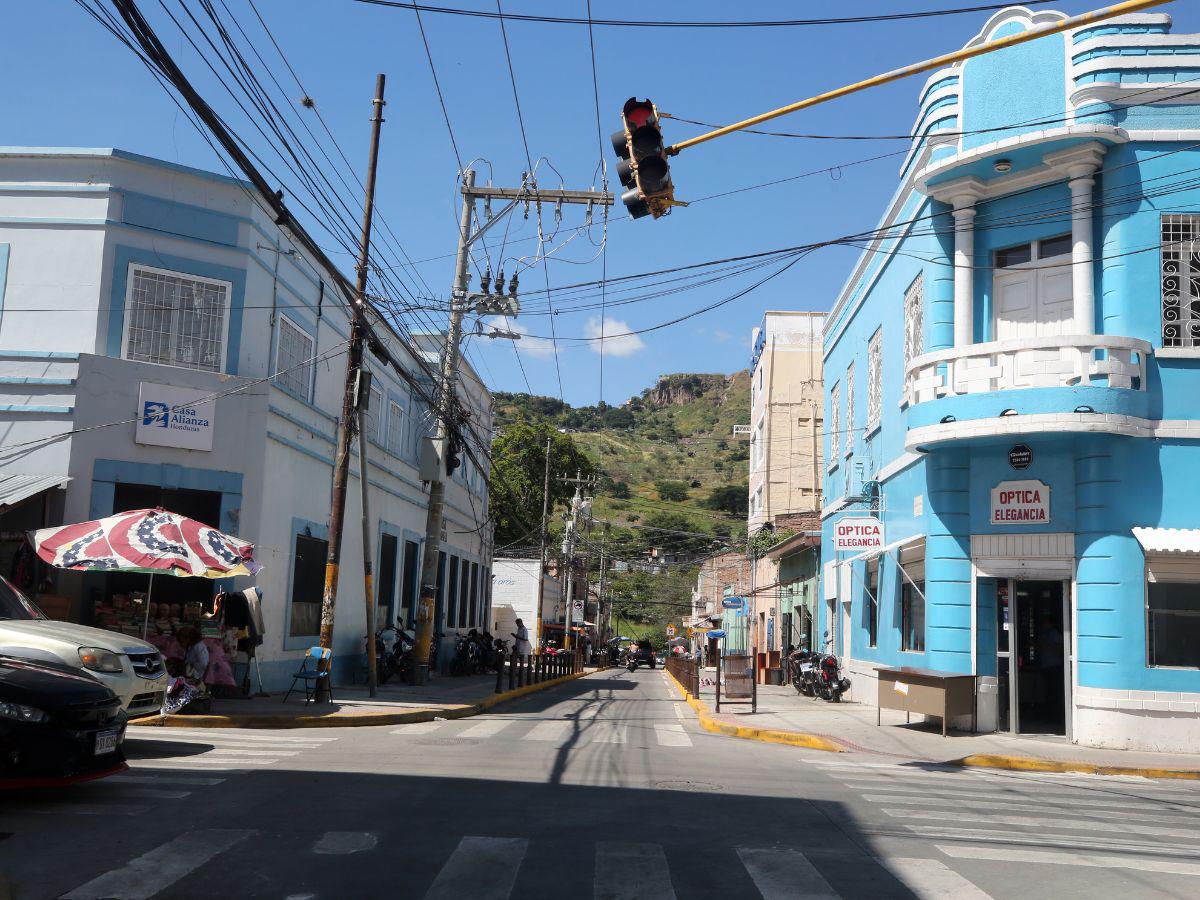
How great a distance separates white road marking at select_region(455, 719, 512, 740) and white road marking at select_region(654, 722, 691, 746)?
8.18ft

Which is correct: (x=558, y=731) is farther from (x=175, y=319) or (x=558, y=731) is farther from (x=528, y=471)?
(x=528, y=471)

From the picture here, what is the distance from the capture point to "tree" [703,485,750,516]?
102312 mm

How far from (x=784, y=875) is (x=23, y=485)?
48.5ft

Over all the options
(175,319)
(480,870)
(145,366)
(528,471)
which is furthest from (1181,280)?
(528,471)

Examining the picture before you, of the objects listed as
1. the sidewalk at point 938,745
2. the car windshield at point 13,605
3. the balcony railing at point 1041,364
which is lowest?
the sidewalk at point 938,745

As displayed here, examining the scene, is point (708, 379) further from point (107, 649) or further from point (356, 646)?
point (107, 649)

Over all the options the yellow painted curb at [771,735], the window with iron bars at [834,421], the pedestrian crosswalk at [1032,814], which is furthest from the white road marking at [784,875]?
the window with iron bars at [834,421]

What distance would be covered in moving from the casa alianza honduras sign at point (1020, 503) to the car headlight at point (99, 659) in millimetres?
13663

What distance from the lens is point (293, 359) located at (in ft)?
73.7

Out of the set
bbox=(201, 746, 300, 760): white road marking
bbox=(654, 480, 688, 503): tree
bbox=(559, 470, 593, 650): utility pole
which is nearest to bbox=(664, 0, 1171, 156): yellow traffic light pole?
bbox=(201, 746, 300, 760): white road marking

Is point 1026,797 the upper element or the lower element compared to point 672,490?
lower

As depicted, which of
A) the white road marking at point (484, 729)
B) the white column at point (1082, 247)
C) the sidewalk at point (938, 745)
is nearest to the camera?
the sidewalk at point (938, 745)

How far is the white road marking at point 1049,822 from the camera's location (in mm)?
9477

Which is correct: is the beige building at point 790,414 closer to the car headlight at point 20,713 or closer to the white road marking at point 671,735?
the white road marking at point 671,735
